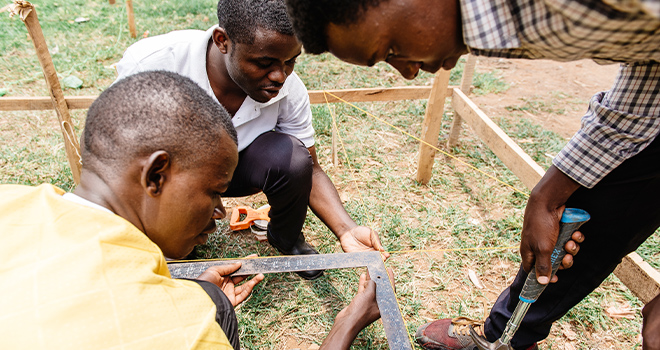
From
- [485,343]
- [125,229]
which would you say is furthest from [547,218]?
[125,229]

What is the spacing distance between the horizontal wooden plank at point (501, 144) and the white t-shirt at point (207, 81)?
1.15 meters

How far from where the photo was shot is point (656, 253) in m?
2.48

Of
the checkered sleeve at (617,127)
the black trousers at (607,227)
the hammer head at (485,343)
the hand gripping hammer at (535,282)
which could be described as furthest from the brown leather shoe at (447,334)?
the checkered sleeve at (617,127)

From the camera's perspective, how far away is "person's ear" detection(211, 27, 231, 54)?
1.83 m

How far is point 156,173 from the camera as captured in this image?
108 centimetres

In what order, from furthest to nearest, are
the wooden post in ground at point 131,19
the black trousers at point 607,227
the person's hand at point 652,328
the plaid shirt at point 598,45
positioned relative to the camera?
the wooden post in ground at point 131,19 < the black trousers at point 607,227 < the person's hand at point 652,328 < the plaid shirt at point 598,45

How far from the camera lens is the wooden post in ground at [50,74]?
2098mm

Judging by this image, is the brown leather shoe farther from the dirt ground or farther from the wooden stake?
the dirt ground

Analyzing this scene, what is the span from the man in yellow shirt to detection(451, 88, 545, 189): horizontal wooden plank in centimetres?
166

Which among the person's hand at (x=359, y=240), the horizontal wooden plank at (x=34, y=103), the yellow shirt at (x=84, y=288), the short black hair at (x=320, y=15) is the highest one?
the short black hair at (x=320, y=15)

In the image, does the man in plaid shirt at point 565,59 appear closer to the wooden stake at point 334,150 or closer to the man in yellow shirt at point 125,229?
the man in yellow shirt at point 125,229

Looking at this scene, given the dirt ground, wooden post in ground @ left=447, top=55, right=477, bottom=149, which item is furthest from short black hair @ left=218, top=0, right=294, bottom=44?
the dirt ground

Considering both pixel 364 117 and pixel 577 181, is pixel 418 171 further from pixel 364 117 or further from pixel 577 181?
pixel 577 181

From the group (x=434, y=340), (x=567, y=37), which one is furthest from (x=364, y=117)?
(x=567, y=37)
